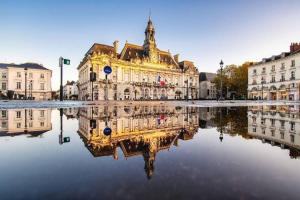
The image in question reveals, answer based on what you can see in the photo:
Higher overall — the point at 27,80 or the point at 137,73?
the point at 137,73

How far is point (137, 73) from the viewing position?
6062 centimetres

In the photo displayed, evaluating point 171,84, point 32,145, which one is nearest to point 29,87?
point 171,84

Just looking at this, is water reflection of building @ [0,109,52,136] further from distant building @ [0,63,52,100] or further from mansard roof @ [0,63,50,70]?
mansard roof @ [0,63,50,70]

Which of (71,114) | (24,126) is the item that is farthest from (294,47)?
(24,126)

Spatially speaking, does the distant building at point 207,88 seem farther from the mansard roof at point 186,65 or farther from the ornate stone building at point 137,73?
the mansard roof at point 186,65

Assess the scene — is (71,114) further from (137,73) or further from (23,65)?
→ (23,65)

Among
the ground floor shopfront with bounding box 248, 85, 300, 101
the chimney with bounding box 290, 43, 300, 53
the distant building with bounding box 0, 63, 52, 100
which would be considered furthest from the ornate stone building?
the chimney with bounding box 290, 43, 300, 53

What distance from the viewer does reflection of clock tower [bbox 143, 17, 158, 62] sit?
210ft

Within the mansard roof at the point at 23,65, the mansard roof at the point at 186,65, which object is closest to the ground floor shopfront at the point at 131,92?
the mansard roof at the point at 186,65

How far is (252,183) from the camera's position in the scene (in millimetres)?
1803

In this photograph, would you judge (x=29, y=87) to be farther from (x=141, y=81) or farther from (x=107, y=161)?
(x=107, y=161)

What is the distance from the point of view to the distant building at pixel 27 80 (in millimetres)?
56066

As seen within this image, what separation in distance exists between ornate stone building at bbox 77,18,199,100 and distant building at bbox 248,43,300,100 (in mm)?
19551

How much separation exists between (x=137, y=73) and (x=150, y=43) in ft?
36.7
